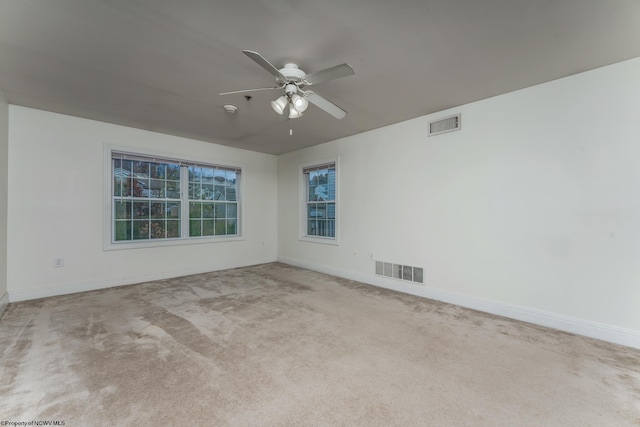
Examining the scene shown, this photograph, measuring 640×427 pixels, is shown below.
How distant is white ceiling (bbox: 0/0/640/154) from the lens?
179 centimetres

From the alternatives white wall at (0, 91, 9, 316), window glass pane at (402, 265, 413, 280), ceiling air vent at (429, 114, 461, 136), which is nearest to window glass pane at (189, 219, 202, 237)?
white wall at (0, 91, 9, 316)

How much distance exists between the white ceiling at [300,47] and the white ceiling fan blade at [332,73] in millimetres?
267

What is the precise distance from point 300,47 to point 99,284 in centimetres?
434

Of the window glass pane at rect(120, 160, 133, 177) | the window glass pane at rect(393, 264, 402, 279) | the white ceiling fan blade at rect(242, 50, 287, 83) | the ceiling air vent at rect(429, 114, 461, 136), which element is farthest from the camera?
the window glass pane at rect(120, 160, 133, 177)

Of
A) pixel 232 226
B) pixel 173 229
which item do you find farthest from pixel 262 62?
pixel 232 226

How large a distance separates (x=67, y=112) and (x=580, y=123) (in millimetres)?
6083

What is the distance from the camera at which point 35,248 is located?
3.56 meters

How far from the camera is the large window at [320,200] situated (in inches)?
203

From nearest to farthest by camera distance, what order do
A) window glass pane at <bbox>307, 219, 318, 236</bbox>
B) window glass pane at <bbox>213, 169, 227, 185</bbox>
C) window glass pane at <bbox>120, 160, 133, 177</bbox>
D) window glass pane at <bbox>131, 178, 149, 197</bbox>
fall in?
window glass pane at <bbox>120, 160, 133, 177</bbox>
window glass pane at <bbox>131, 178, 149, 197</bbox>
window glass pane at <bbox>213, 169, 227, 185</bbox>
window glass pane at <bbox>307, 219, 318, 236</bbox>

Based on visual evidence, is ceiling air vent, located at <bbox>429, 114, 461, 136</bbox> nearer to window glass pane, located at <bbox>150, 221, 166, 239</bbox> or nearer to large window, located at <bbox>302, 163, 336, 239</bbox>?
large window, located at <bbox>302, 163, 336, 239</bbox>

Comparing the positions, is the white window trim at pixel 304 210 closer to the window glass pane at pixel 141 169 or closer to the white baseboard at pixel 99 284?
the white baseboard at pixel 99 284

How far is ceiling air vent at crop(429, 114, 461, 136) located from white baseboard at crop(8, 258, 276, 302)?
14.6 ft

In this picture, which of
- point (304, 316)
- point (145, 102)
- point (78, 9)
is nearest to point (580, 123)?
point (304, 316)

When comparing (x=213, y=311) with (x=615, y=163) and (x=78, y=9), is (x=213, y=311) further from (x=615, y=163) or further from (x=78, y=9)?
(x=615, y=163)
